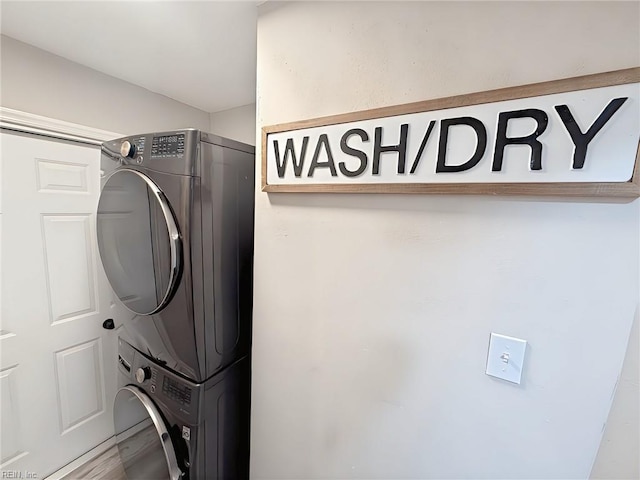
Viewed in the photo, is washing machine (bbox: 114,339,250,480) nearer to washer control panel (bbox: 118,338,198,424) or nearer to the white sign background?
washer control panel (bbox: 118,338,198,424)

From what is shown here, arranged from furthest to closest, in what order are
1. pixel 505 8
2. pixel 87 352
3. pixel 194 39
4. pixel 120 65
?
pixel 87 352, pixel 120 65, pixel 194 39, pixel 505 8

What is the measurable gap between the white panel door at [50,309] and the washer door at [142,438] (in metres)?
0.53

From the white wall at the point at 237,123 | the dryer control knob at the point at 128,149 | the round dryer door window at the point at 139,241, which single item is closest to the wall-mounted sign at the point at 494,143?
the round dryer door window at the point at 139,241

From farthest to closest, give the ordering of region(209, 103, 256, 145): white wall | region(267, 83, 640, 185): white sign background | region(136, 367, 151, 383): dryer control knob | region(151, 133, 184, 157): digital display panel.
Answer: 1. region(209, 103, 256, 145): white wall
2. region(136, 367, 151, 383): dryer control knob
3. region(151, 133, 184, 157): digital display panel
4. region(267, 83, 640, 185): white sign background

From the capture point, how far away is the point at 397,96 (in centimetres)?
74

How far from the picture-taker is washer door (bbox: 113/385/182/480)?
3.58 ft

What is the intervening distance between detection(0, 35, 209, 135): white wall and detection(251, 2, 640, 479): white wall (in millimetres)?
1230

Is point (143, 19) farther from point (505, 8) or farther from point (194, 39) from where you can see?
point (505, 8)

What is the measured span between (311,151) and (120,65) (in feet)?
4.63

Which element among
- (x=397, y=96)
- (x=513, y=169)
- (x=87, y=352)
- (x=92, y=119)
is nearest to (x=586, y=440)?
(x=513, y=169)

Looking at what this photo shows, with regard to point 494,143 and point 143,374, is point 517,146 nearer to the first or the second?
point 494,143

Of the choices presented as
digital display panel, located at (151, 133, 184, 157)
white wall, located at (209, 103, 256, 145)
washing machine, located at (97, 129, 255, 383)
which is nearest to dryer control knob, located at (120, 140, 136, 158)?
washing machine, located at (97, 129, 255, 383)

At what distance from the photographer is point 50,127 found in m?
1.38

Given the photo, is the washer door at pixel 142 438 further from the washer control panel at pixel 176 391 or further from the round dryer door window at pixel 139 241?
the round dryer door window at pixel 139 241
